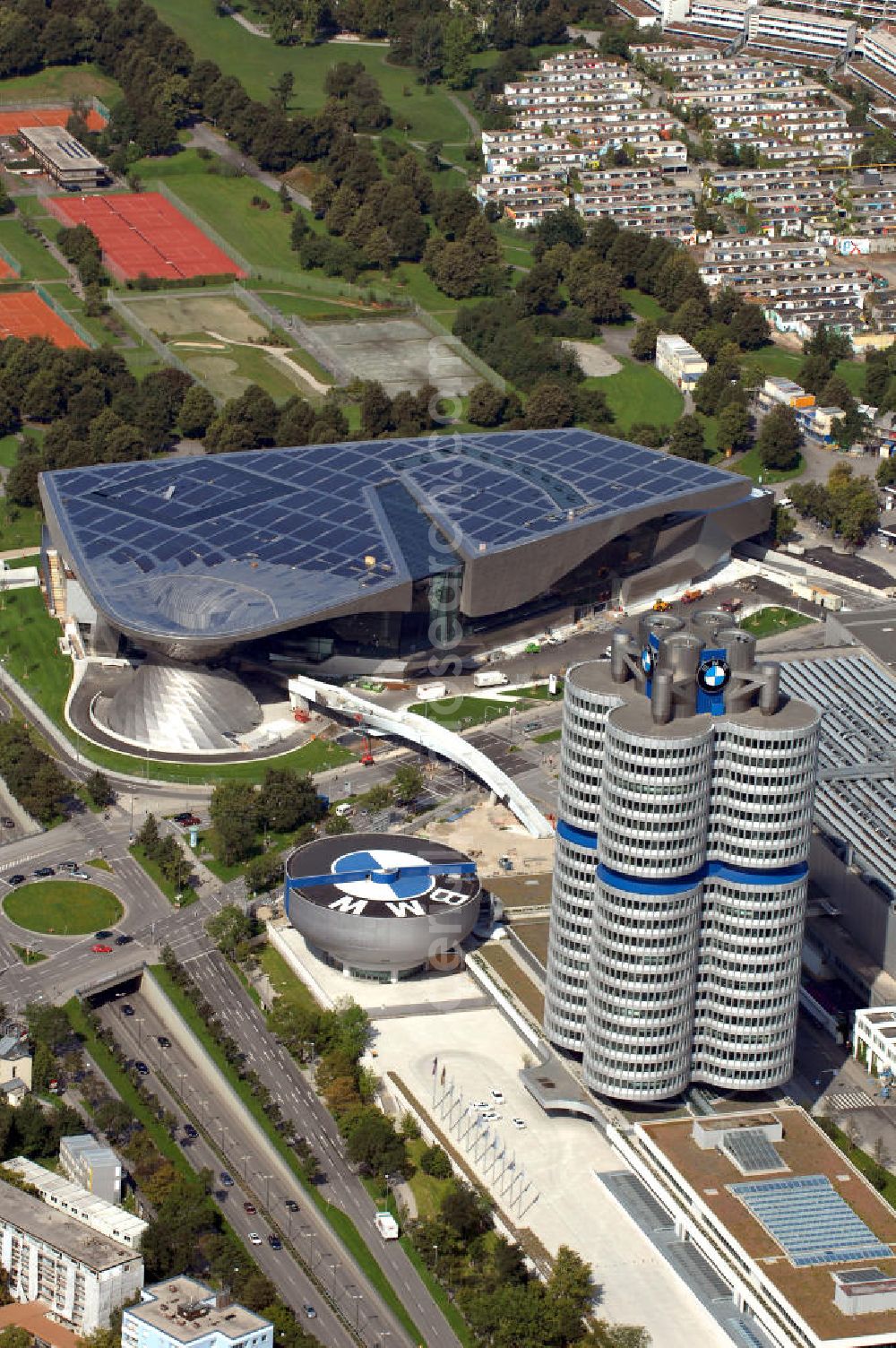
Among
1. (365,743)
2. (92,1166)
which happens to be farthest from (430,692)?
(92,1166)

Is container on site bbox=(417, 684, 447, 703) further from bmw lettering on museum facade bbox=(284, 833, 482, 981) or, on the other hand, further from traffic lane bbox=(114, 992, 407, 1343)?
traffic lane bbox=(114, 992, 407, 1343)

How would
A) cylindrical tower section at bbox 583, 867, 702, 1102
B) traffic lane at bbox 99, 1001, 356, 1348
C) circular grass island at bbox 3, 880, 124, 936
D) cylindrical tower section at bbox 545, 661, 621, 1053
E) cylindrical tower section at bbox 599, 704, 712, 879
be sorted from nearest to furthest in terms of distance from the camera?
1. traffic lane at bbox 99, 1001, 356, 1348
2. cylindrical tower section at bbox 599, 704, 712, 879
3. cylindrical tower section at bbox 583, 867, 702, 1102
4. cylindrical tower section at bbox 545, 661, 621, 1053
5. circular grass island at bbox 3, 880, 124, 936

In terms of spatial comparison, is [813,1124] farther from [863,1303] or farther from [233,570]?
[233,570]

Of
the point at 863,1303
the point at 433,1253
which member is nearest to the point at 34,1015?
the point at 433,1253

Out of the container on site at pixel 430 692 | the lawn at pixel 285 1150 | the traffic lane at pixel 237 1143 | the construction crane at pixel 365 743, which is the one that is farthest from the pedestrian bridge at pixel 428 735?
the traffic lane at pixel 237 1143

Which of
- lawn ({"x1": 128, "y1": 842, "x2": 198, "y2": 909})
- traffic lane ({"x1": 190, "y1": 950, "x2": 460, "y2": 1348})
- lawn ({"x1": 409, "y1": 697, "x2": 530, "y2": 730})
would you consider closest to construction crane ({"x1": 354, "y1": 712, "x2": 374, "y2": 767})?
lawn ({"x1": 409, "y1": 697, "x2": 530, "y2": 730})
